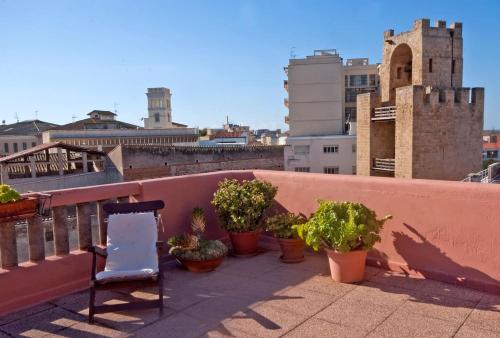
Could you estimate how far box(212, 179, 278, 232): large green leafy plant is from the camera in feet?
19.4

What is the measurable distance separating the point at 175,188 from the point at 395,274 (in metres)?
3.10

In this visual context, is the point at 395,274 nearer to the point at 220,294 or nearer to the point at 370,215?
the point at 370,215

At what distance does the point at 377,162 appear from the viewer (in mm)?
31625

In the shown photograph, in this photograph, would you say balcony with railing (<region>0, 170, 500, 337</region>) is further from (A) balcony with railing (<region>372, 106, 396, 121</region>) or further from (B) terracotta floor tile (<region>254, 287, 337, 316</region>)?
(A) balcony with railing (<region>372, 106, 396, 121</region>)

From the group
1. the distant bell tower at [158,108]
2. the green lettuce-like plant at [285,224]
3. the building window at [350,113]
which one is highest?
the distant bell tower at [158,108]

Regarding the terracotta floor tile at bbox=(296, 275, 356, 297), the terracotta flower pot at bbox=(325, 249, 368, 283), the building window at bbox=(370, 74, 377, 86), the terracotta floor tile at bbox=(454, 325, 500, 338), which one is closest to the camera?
the terracotta floor tile at bbox=(454, 325, 500, 338)

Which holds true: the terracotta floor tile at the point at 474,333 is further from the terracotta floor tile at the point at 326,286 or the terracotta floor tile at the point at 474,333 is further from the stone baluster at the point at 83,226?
the stone baluster at the point at 83,226

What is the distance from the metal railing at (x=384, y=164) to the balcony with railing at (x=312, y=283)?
2583 cm

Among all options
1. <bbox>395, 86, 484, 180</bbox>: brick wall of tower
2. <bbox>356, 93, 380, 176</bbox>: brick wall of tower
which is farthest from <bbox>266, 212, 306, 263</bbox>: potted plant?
<bbox>356, 93, 380, 176</bbox>: brick wall of tower

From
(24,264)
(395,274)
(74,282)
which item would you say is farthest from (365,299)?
(24,264)

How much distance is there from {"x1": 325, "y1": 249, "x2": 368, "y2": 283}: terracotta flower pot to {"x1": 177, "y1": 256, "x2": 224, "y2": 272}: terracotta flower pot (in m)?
1.50

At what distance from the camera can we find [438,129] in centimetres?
2828

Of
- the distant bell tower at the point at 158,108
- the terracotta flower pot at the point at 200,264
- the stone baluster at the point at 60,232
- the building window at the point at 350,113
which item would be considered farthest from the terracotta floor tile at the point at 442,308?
the distant bell tower at the point at 158,108

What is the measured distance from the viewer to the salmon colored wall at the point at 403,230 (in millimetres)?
4387
